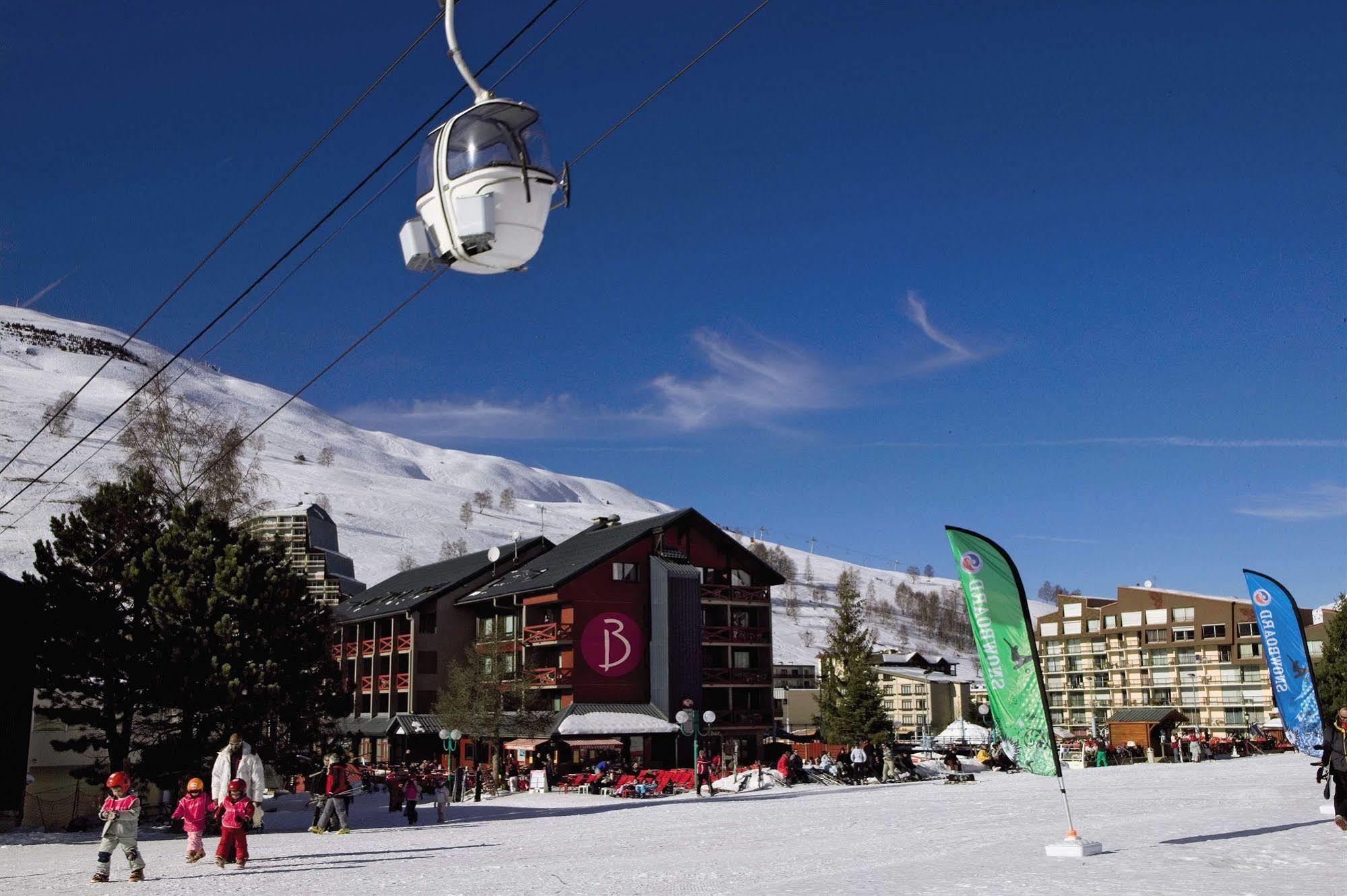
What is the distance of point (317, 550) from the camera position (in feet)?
297

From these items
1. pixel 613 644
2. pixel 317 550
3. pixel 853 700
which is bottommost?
pixel 853 700

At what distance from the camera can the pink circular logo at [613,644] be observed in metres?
49.9

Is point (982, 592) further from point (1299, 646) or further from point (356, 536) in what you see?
point (356, 536)

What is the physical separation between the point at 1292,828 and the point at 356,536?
16950cm

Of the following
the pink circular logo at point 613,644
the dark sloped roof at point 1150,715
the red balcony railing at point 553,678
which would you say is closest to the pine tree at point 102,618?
the red balcony railing at point 553,678

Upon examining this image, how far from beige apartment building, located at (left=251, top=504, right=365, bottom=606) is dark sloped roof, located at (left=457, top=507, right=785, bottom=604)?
28538mm

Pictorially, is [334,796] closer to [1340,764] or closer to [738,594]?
[1340,764]

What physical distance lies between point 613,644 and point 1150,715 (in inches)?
1143

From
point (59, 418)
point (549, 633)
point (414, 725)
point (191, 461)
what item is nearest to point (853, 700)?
point (549, 633)

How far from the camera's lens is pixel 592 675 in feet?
163

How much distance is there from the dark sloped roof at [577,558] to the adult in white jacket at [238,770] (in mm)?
33043

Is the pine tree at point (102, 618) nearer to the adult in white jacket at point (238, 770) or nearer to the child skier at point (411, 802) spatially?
the child skier at point (411, 802)

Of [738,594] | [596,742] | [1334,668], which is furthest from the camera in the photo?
[738,594]

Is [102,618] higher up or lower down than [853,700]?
higher up
